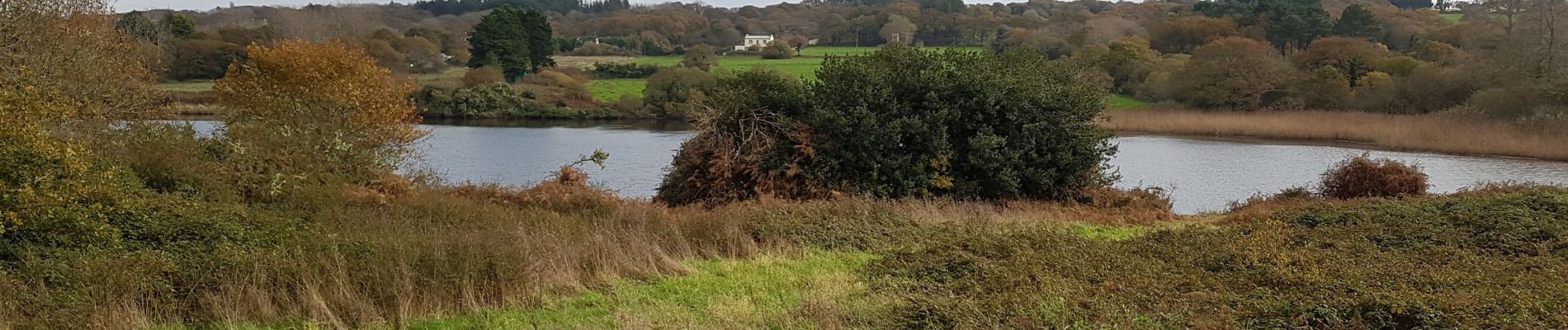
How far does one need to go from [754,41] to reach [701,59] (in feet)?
99.3

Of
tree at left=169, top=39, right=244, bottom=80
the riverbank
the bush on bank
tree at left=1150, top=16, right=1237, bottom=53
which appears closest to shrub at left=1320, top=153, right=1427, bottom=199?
the bush on bank

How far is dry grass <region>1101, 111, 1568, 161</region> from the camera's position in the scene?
37.2 meters

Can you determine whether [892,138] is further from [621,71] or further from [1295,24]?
[1295,24]

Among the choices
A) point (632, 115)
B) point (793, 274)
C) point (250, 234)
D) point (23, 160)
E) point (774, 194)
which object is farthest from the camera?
point (632, 115)

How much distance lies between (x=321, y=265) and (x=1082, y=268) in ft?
20.9

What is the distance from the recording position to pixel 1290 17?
72875 millimetres

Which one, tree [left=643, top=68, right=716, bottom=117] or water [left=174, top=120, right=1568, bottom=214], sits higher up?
tree [left=643, top=68, right=716, bottom=117]

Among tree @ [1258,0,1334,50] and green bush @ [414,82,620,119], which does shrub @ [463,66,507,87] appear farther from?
tree @ [1258,0,1334,50]

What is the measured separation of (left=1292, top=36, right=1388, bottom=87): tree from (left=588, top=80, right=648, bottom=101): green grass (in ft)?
132

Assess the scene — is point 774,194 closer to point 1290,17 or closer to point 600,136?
point 600,136

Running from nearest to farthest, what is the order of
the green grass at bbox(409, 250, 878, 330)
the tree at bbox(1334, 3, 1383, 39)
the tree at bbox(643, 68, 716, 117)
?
the green grass at bbox(409, 250, 878, 330)
the tree at bbox(643, 68, 716, 117)
the tree at bbox(1334, 3, 1383, 39)

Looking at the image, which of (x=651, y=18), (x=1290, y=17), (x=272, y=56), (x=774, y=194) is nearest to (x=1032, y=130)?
(x=774, y=194)

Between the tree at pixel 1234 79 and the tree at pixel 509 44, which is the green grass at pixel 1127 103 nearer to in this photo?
the tree at pixel 1234 79

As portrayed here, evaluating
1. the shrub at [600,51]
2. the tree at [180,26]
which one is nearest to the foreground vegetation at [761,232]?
the tree at [180,26]
